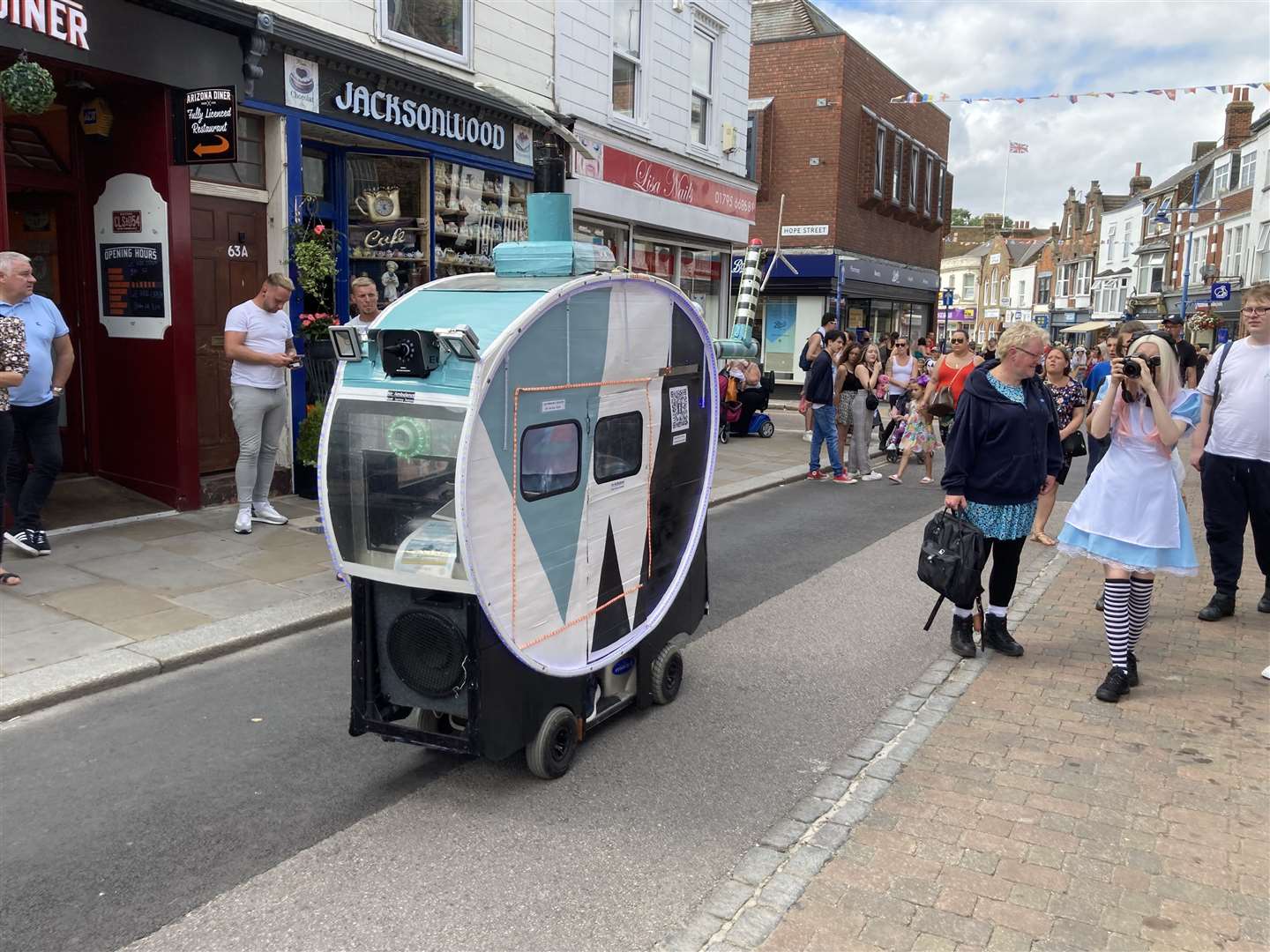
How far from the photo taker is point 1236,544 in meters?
6.57

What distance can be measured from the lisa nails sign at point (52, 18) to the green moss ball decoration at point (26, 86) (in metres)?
0.41

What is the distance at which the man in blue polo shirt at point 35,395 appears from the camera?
647 cm

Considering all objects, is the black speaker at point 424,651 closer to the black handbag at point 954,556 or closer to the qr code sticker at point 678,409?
the qr code sticker at point 678,409

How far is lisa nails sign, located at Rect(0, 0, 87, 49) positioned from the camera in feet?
22.2

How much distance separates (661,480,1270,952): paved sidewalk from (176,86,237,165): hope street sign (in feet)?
21.2

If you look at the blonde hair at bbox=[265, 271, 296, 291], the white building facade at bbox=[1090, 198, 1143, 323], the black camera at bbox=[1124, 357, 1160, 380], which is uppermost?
the white building facade at bbox=[1090, 198, 1143, 323]

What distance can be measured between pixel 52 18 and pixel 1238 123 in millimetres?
53492

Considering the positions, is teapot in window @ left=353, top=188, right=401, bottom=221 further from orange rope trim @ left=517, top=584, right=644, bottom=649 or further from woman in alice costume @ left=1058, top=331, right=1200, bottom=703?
woman in alice costume @ left=1058, top=331, right=1200, bottom=703

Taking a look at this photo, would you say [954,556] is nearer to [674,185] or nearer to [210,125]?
[210,125]

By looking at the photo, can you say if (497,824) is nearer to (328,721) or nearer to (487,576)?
(487,576)

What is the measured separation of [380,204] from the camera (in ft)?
34.4

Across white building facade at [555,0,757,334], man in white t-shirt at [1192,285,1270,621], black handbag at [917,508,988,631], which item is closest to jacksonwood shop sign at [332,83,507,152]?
white building facade at [555,0,757,334]

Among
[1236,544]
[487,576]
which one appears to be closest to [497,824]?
[487,576]

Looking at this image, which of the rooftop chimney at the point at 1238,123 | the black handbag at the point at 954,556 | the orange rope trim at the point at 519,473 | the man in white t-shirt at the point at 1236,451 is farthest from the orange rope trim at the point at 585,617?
the rooftop chimney at the point at 1238,123
